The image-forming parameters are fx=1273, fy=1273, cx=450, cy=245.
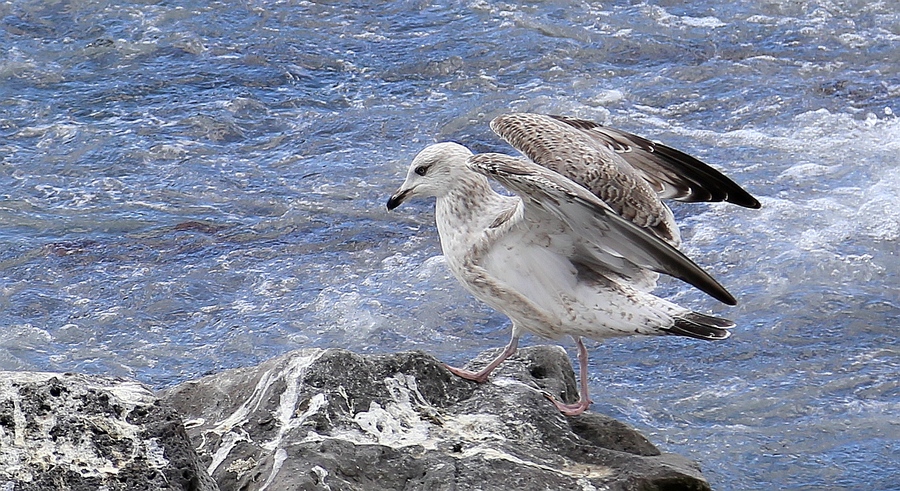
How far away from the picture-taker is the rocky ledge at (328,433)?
3.32 meters

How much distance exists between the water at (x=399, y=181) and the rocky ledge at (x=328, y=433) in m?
1.77

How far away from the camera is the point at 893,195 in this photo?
8.69 m

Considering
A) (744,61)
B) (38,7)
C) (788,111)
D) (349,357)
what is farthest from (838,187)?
(38,7)

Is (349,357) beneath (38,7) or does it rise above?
above

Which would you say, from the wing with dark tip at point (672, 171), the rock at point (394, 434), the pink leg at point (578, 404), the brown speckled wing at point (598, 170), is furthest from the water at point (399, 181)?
the rock at point (394, 434)

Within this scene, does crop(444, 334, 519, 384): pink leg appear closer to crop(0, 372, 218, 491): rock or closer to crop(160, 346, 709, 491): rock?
crop(160, 346, 709, 491): rock

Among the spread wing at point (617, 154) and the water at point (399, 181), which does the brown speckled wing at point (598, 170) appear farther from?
the water at point (399, 181)

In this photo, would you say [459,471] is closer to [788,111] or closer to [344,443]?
[344,443]

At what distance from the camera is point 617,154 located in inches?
217

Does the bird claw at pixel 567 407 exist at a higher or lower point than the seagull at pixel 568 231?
lower

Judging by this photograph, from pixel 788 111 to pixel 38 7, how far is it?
675cm

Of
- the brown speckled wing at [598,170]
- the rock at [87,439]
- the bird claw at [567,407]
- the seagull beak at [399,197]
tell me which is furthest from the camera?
the seagull beak at [399,197]

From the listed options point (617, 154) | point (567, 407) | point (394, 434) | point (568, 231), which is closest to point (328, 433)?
point (394, 434)

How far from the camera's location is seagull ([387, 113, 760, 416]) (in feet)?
16.0
